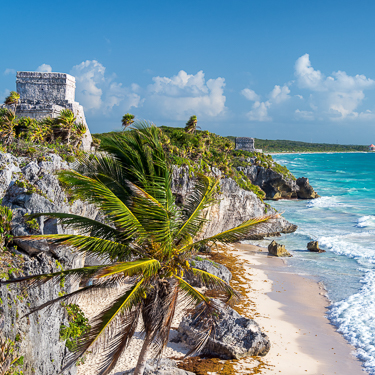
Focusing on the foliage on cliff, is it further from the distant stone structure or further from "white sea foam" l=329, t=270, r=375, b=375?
"white sea foam" l=329, t=270, r=375, b=375

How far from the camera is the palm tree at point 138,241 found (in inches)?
281

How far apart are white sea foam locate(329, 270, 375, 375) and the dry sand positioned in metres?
0.34

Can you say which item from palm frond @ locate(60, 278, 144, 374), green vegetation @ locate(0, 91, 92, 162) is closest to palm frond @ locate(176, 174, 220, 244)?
palm frond @ locate(60, 278, 144, 374)

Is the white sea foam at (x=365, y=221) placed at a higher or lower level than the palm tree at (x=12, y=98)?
lower

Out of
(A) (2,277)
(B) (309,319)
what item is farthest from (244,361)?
(A) (2,277)

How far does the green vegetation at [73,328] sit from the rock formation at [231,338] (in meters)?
3.29

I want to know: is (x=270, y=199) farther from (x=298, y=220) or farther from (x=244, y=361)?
(x=244, y=361)

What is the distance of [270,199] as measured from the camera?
52.4m

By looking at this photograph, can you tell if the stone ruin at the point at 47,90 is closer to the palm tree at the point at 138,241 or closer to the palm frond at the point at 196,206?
the palm tree at the point at 138,241

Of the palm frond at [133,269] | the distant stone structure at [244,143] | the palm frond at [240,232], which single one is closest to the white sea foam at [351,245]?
the palm frond at [240,232]

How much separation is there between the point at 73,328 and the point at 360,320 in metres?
11.4

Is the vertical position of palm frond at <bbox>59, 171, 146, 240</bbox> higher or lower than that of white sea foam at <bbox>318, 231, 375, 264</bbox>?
higher

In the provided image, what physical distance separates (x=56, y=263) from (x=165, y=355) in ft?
15.1

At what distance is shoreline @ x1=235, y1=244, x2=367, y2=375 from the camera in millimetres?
11581
